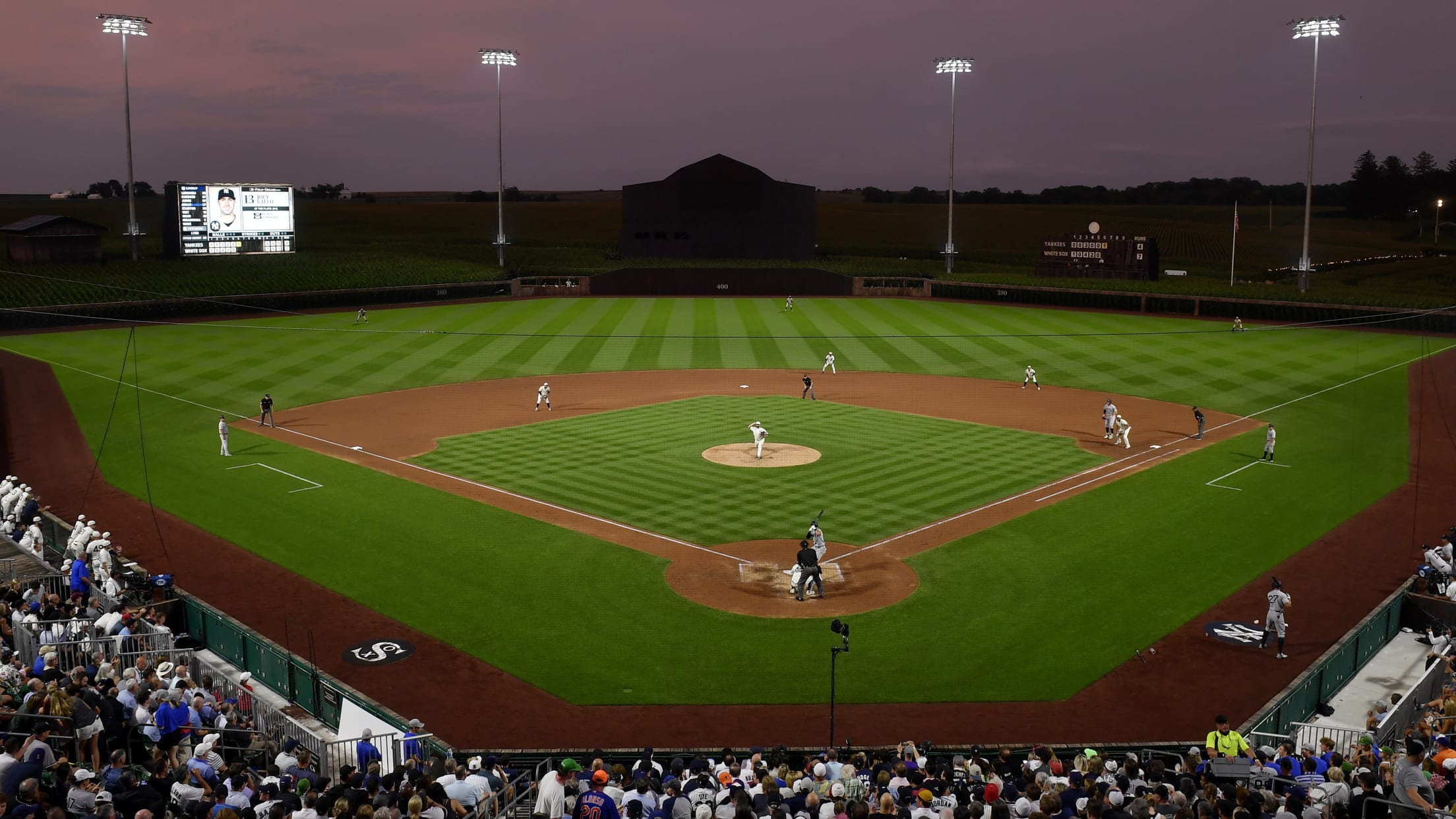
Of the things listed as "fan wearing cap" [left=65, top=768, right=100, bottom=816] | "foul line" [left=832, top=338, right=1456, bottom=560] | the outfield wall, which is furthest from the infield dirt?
the outfield wall

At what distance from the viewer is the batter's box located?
19734 millimetres

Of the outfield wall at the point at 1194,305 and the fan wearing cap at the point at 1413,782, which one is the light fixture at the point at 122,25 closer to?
the outfield wall at the point at 1194,305

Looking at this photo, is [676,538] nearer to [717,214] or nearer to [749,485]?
[749,485]

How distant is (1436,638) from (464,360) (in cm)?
3726

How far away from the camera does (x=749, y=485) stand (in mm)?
26219

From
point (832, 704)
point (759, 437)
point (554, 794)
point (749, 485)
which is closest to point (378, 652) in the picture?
point (832, 704)

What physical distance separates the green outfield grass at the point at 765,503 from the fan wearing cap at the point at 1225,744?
11.1 feet

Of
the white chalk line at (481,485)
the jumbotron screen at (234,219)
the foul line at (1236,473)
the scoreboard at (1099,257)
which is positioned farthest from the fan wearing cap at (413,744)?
the scoreboard at (1099,257)

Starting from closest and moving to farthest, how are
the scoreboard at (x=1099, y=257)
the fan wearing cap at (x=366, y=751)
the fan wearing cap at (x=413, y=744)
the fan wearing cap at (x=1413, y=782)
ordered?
the fan wearing cap at (x=1413, y=782) → the fan wearing cap at (x=366, y=751) → the fan wearing cap at (x=413, y=744) → the scoreboard at (x=1099, y=257)

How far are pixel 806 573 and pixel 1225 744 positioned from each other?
7.90 m

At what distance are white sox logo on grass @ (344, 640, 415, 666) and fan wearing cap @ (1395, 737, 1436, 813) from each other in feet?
42.8

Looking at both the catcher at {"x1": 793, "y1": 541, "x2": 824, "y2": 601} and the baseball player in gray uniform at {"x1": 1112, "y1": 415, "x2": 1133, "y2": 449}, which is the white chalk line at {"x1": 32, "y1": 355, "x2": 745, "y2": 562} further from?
the baseball player in gray uniform at {"x1": 1112, "y1": 415, "x2": 1133, "y2": 449}

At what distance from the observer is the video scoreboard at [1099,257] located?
63844 mm

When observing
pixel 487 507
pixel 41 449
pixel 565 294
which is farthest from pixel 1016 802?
pixel 565 294
